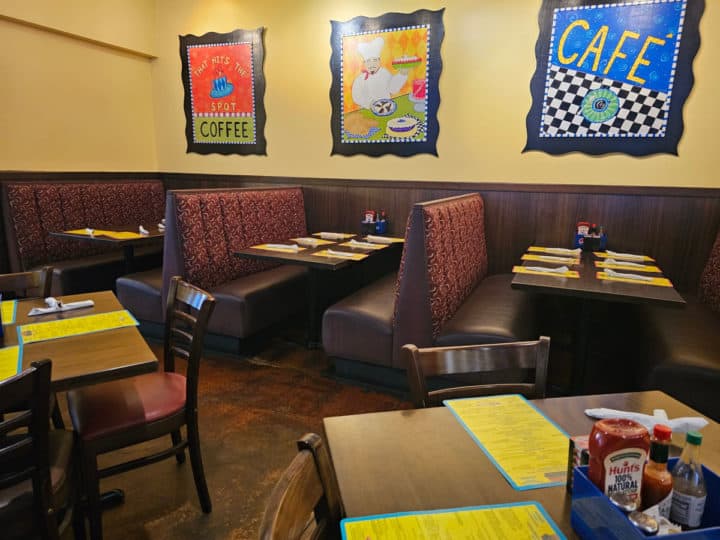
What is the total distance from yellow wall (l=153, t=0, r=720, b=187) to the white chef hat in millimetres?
246

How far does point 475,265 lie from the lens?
3.51 meters

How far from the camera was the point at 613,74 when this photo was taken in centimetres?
337

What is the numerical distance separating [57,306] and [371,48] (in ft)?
10.8

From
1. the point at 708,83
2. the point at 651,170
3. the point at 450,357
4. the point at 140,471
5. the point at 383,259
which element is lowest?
the point at 140,471

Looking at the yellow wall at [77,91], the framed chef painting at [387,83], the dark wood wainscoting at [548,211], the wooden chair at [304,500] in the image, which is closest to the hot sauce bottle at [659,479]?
the wooden chair at [304,500]

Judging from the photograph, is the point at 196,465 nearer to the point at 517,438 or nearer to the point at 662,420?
the point at 517,438

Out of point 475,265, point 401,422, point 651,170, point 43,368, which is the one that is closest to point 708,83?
point 651,170

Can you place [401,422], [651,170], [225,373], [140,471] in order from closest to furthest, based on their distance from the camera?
[401,422] → [140,471] → [225,373] → [651,170]

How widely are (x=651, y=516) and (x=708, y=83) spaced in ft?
11.6

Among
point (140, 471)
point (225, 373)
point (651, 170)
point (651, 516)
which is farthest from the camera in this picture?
point (651, 170)

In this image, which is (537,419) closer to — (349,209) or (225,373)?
(225,373)

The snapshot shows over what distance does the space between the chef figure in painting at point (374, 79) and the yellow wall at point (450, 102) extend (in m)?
0.29

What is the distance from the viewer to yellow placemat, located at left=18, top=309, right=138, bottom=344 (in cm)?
156

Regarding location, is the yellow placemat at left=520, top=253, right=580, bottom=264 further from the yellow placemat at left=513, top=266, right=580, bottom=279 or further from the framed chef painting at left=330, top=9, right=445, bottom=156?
the framed chef painting at left=330, top=9, right=445, bottom=156
